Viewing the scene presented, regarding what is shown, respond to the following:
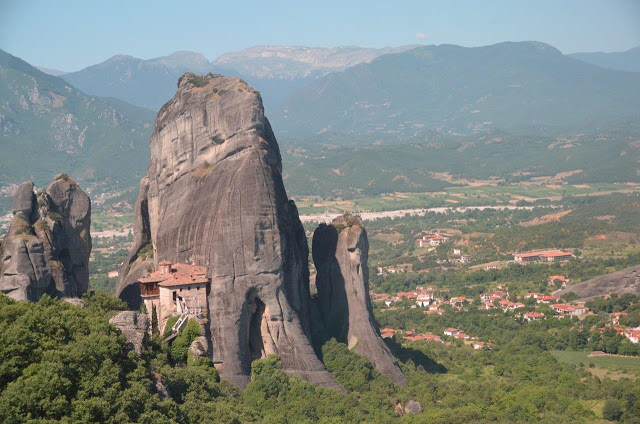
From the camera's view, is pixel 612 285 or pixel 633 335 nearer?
pixel 633 335

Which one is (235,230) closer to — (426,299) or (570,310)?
(570,310)

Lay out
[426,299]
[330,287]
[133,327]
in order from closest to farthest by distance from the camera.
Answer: [133,327] → [330,287] → [426,299]

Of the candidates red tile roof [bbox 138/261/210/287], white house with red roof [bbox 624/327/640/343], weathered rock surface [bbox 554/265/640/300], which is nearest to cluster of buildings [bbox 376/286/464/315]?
weathered rock surface [bbox 554/265/640/300]

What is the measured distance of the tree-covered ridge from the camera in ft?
109

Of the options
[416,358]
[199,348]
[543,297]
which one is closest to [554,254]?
[543,297]

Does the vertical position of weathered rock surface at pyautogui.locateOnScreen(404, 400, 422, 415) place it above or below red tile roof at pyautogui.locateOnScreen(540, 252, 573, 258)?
below

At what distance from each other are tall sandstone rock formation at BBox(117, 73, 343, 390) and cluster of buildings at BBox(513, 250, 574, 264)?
70651mm

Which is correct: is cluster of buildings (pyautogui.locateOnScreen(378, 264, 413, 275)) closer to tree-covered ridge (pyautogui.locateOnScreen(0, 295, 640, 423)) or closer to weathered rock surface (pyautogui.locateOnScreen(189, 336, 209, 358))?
tree-covered ridge (pyautogui.locateOnScreen(0, 295, 640, 423))

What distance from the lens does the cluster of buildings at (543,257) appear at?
432ft

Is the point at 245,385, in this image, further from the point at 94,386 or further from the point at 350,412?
the point at 94,386

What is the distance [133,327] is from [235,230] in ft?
61.7

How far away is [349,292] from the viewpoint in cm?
6594

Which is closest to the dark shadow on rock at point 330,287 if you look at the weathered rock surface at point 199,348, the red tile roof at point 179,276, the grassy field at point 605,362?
the red tile roof at point 179,276

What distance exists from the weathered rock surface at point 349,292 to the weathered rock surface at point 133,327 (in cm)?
2551
